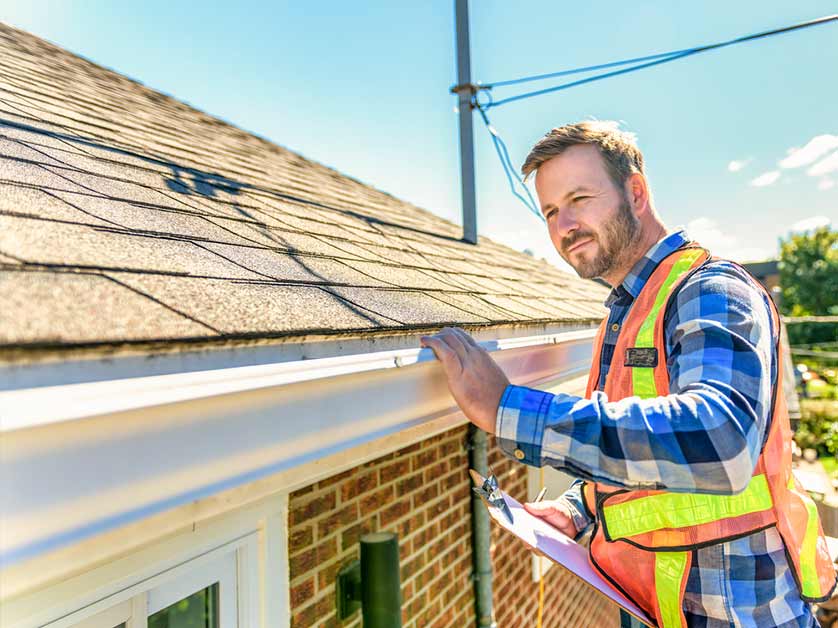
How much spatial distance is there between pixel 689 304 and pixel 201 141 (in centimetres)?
336

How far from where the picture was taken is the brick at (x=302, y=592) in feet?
6.30

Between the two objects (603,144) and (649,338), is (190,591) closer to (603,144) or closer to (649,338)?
(649,338)

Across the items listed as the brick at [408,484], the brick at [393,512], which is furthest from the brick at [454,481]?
the brick at [393,512]

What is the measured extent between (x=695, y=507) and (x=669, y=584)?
0.81 ft

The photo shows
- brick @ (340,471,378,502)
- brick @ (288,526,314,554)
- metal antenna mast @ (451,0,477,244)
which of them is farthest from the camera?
metal antenna mast @ (451,0,477,244)

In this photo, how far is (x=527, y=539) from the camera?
162 cm

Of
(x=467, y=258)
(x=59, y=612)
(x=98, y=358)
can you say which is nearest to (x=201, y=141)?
(x=467, y=258)

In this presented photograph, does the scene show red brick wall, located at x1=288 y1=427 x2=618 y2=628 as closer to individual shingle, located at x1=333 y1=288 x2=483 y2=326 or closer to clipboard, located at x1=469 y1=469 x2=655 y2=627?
clipboard, located at x1=469 y1=469 x2=655 y2=627

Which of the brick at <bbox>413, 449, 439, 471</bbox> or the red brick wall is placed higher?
the brick at <bbox>413, 449, 439, 471</bbox>

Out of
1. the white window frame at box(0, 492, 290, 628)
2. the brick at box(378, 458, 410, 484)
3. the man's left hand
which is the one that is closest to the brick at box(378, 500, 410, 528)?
the brick at box(378, 458, 410, 484)

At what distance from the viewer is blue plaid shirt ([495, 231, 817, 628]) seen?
102 centimetres

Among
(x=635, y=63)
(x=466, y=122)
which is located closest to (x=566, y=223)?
(x=635, y=63)

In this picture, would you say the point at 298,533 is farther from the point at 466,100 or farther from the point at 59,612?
the point at 466,100

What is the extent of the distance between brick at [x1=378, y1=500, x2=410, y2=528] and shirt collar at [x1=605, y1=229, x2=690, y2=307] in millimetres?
1475
